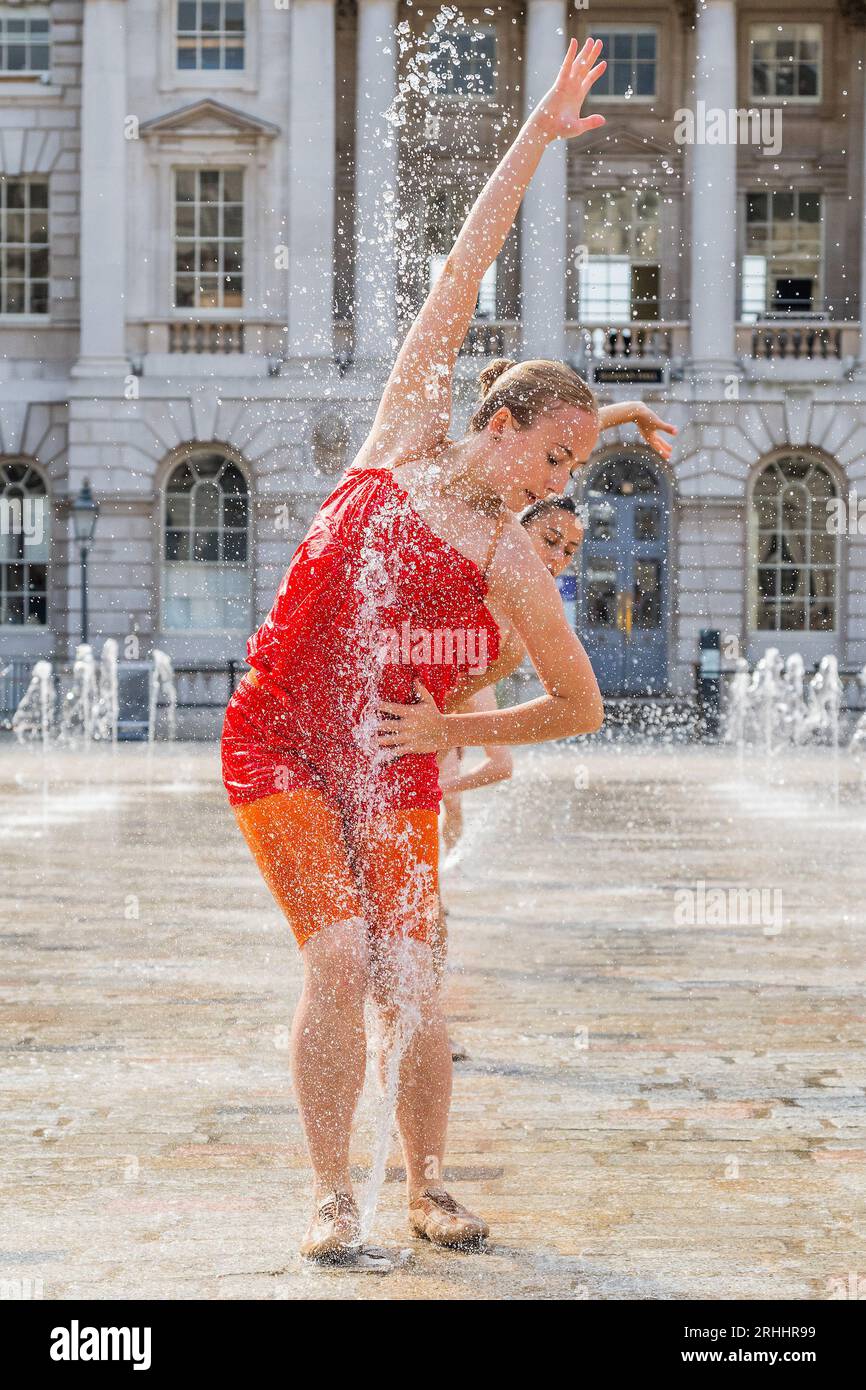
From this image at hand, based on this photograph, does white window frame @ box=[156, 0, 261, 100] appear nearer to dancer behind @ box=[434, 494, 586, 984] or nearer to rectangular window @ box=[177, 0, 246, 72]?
rectangular window @ box=[177, 0, 246, 72]

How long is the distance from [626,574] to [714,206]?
20.2 ft

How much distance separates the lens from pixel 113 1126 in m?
5.73

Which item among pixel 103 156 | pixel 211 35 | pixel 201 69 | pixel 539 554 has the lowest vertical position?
pixel 539 554

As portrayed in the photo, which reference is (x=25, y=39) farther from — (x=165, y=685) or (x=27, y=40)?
(x=165, y=685)

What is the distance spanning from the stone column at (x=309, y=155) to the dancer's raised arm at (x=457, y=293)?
1295 inches

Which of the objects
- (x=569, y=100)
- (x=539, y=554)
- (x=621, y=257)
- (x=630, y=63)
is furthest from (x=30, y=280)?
(x=569, y=100)

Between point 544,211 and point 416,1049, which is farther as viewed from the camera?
point 544,211

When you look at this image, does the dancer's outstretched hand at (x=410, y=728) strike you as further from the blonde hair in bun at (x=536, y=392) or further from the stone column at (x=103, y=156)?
the stone column at (x=103, y=156)

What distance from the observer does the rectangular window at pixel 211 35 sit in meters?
37.8

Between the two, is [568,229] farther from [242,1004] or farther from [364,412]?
[242,1004]

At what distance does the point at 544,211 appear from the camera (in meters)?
37.8

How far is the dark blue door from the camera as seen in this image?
37000 mm
